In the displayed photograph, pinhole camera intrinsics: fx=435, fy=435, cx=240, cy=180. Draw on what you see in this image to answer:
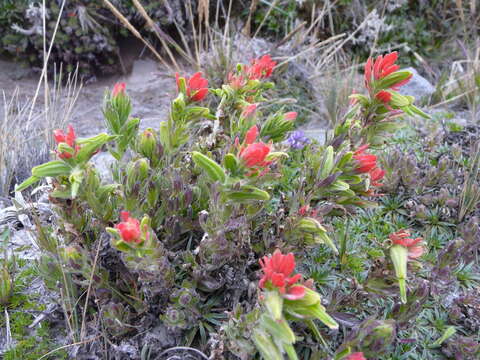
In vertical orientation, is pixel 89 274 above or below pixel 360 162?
below

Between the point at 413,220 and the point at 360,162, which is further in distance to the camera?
the point at 413,220

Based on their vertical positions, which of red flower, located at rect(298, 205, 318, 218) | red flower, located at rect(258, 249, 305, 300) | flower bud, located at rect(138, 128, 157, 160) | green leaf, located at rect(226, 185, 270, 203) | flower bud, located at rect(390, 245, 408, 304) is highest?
flower bud, located at rect(138, 128, 157, 160)

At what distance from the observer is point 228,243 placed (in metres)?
1.40

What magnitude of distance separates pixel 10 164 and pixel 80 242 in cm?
130

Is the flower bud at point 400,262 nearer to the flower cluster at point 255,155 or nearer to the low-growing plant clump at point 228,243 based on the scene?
the low-growing plant clump at point 228,243

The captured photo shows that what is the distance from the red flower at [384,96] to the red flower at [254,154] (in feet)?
1.89

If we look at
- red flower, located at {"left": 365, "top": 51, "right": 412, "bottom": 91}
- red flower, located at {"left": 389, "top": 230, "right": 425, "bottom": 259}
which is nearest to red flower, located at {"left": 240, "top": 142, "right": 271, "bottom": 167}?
red flower, located at {"left": 389, "top": 230, "right": 425, "bottom": 259}

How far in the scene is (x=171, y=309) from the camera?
4.66 ft

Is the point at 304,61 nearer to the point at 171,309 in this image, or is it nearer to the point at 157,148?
the point at 157,148

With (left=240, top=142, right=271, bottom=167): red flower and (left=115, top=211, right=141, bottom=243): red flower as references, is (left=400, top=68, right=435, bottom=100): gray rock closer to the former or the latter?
(left=240, top=142, right=271, bottom=167): red flower

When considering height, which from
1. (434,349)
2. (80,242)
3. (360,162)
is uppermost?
(360,162)

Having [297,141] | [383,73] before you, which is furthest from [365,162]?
[297,141]

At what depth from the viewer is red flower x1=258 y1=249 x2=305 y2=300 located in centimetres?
104

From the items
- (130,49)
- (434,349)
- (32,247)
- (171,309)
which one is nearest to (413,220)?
(434,349)
